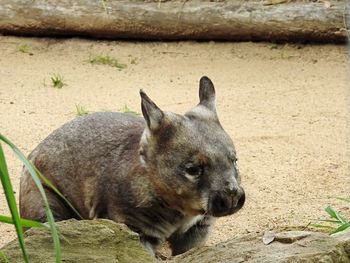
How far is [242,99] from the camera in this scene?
8375 mm

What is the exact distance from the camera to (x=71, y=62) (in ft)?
31.1

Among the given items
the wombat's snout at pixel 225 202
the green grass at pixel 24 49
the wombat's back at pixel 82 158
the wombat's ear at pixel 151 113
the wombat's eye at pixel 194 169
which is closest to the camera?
the wombat's snout at pixel 225 202

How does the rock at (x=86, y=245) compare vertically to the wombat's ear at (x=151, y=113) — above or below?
below

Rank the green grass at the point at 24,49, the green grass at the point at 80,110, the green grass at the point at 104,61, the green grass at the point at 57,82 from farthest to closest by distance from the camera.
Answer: the green grass at the point at 24,49
the green grass at the point at 104,61
the green grass at the point at 57,82
the green grass at the point at 80,110

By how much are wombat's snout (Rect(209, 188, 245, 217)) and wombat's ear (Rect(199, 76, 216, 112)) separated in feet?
2.45

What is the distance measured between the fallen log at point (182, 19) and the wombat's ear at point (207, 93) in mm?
4381

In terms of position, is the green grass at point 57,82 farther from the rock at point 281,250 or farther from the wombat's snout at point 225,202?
the rock at point 281,250

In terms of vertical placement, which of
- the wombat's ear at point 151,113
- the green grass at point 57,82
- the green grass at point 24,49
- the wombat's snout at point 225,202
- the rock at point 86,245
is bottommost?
the green grass at point 57,82

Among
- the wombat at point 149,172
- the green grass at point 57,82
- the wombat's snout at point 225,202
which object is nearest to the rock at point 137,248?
the wombat's snout at point 225,202

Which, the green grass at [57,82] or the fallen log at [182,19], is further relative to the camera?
the fallen log at [182,19]

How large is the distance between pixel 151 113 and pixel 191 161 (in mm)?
360

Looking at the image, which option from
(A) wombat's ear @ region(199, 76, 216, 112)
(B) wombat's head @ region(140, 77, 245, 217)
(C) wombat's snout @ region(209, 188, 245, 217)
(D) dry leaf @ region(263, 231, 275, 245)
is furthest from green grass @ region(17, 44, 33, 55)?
(D) dry leaf @ region(263, 231, 275, 245)

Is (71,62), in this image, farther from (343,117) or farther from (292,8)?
(343,117)

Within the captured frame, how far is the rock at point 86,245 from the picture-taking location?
145 inches
